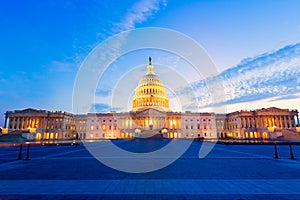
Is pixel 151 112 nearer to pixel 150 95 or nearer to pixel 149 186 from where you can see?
pixel 150 95

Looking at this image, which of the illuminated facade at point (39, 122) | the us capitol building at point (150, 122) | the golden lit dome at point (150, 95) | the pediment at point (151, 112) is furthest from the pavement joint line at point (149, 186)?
the illuminated facade at point (39, 122)

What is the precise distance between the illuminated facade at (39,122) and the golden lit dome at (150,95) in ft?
130

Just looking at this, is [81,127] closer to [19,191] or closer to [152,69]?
[152,69]

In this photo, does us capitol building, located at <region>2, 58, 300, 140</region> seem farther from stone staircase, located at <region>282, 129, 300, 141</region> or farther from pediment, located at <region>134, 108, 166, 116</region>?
stone staircase, located at <region>282, 129, 300, 141</region>

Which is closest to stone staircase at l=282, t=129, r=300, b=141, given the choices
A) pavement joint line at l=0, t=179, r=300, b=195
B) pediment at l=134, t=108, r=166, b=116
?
pediment at l=134, t=108, r=166, b=116

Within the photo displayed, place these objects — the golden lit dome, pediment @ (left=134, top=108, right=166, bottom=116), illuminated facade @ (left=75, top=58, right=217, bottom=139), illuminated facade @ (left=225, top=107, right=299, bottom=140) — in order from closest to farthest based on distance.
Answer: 1. illuminated facade @ (left=225, top=107, right=299, bottom=140)
2. pediment @ (left=134, top=108, right=166, bottom=116)
3. illuminated facade @ (left=75, top=58, right=217, bottom=139)
4. the golden lit dome

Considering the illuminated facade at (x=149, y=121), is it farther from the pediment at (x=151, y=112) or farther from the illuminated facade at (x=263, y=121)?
the illuminated facade at (x=263, y=121)

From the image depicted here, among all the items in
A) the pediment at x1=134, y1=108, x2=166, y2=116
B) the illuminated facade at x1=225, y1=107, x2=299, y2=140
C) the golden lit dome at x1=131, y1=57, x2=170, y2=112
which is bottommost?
the illuminated facade at x1=225, y1=107, x2=299, y2=140

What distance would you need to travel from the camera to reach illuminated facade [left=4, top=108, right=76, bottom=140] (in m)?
90.9

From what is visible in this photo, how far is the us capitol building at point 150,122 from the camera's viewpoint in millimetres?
91062

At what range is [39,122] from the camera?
302ft

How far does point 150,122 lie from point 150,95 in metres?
17.2

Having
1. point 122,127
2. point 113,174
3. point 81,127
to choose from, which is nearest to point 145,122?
point 122,127

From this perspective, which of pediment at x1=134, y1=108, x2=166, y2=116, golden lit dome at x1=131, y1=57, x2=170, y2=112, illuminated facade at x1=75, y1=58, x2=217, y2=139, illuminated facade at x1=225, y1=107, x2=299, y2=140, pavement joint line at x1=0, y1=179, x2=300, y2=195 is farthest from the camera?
golden lit dome at x1=131, y1=57, x2=170, y2=112
